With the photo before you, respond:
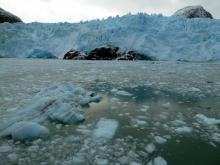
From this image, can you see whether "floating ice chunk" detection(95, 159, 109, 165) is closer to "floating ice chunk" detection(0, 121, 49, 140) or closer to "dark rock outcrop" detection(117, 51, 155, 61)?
"floating ice chunk" detection(0, 121, 49, 140)

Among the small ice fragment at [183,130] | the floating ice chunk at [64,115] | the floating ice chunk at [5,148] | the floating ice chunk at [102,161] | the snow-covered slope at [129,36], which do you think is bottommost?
the small ice fragment at [183,130]

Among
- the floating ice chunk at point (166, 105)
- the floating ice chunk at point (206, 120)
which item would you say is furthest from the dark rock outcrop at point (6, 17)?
the floating ice chunk at point (206, 120)

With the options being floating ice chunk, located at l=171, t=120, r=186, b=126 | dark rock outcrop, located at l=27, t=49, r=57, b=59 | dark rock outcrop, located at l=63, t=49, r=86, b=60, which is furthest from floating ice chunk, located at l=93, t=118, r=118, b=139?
dark rock outcrop, located at l=27, t=49, r=57, b=59

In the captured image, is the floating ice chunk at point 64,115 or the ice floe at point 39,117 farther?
the floating ice chunk at point 64,115

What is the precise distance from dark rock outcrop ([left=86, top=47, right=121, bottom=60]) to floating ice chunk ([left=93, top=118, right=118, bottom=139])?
1358cm

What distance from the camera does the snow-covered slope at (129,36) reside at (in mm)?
15148

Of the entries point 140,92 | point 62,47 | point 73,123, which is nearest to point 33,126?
point 73,123

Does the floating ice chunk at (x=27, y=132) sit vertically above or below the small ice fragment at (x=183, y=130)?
above

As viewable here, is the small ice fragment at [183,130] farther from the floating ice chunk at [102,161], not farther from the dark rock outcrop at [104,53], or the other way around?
the dark rock outcrop at [104,53]

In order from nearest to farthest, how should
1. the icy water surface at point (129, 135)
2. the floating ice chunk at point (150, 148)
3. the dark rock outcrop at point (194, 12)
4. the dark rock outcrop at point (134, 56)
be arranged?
1. the icy water surface at point (129, 135)
2. the floating ice chunk at point (150, 148)
3. the dark rock outcrop at point (134, 56)
4. the dark rock outcrop at point (194, 12)

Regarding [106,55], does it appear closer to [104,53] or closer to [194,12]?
[104,53]

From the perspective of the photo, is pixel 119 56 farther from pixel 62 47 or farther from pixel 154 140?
pixel 154 140

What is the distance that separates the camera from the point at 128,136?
2398 millimetres

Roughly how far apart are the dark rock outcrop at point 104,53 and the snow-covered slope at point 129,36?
50cm
